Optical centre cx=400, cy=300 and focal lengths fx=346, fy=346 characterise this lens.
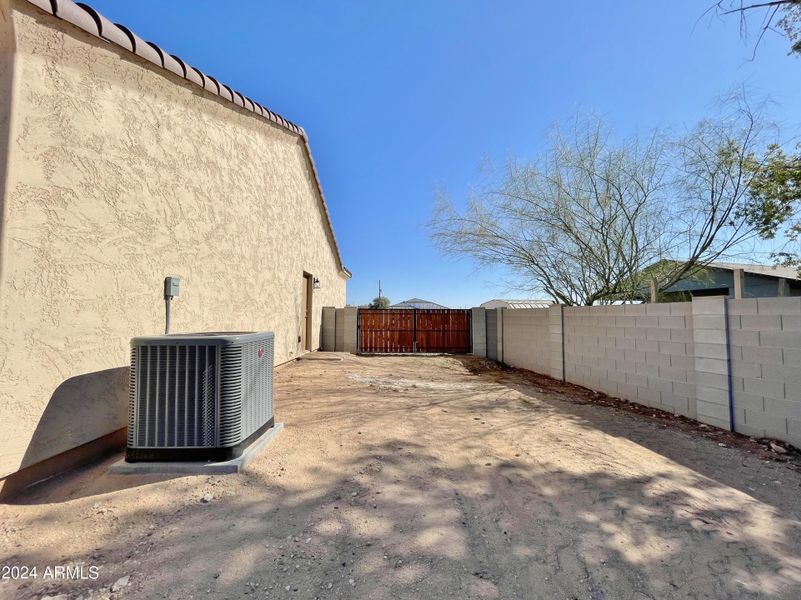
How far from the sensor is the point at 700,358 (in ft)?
14.1

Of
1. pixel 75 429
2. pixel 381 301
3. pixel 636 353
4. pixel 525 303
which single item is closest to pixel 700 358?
pixel 636 353

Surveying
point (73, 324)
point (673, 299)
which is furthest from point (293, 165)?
point (673, 299)

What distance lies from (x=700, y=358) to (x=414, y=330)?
888 centimetres

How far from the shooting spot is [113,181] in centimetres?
298

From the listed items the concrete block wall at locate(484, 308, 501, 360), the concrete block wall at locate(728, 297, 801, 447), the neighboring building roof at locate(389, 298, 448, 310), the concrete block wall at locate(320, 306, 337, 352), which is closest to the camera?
the concrete block wall at locate(728, 297, 801, 447)

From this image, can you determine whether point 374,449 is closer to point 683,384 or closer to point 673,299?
point 683,384

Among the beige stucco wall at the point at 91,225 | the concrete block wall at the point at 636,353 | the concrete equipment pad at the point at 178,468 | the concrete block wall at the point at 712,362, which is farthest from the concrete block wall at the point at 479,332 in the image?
the concrete equipment pad at the point at 178,468

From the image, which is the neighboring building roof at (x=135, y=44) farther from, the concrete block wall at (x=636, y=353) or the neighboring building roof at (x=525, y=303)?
the neighboring building roof at (x=525, y=303)

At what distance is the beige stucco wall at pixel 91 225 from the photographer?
7.47 ft

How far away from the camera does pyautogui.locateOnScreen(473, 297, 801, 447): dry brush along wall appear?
354cm

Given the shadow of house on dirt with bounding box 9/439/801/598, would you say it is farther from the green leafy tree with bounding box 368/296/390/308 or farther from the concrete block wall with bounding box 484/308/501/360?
the green leafy tree with bounding box 368/296/390/308

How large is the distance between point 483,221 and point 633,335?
3.91m

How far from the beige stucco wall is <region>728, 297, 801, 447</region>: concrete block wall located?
20.4 ft

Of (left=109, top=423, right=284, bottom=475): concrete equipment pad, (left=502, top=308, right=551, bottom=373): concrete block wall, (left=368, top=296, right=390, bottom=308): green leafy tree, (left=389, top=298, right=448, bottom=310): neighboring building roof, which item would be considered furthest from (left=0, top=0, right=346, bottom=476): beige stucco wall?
(left=368, top=296, right=390, bottom=308): green leafy tree
